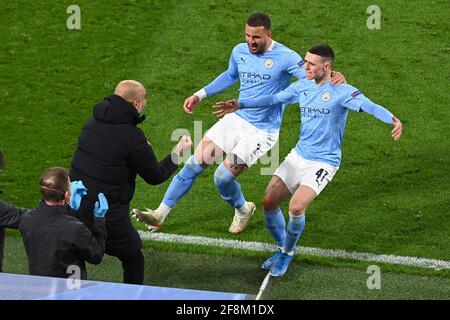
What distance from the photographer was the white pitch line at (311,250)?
1021cm

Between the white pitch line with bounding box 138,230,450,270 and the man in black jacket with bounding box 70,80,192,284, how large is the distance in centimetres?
197

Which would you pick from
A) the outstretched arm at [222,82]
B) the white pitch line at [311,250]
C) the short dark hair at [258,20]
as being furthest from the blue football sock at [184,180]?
the short dark hair at [258,20]

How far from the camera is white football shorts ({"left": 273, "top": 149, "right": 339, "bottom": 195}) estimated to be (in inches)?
387

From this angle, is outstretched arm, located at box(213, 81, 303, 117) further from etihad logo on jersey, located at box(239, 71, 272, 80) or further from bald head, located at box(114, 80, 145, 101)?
bald head, located at box(114, 80, 145, 101)

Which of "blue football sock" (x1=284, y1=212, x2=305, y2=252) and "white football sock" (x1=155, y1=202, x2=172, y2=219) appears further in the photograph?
"white football sock" (x1=155, y1=202, x2=172, y2=219)

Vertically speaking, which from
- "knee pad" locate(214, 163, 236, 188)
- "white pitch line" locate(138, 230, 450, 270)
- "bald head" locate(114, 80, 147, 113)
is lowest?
"white pitch line" locate(138, 230, 450, 270)

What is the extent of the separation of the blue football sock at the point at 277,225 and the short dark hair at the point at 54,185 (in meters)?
2.90

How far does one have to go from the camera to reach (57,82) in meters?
13.9

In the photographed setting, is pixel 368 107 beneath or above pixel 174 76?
above

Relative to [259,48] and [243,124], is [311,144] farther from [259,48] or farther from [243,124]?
[259,48]

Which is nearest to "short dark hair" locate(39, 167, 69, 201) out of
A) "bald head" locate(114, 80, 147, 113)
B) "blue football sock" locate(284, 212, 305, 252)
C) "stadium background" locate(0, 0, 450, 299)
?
"bald head" locate(114, 80, 147, 113)
